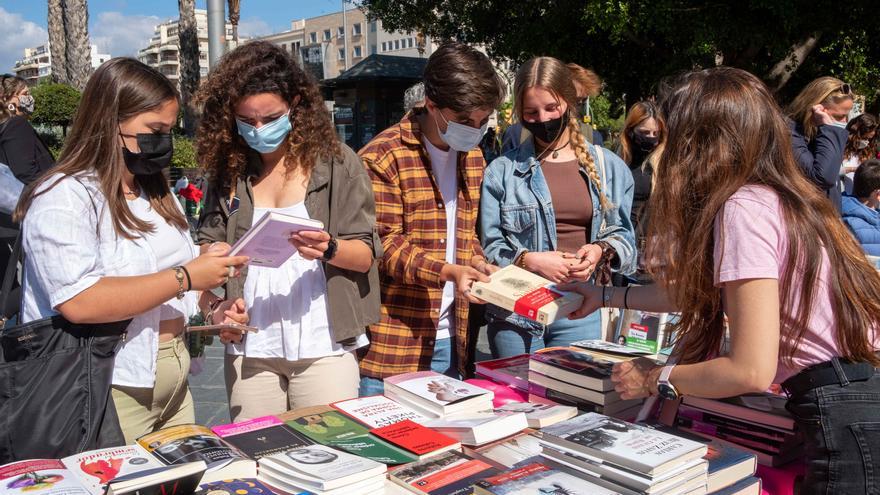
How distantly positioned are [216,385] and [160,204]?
317 cm

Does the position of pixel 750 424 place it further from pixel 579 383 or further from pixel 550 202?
pixel 550 202

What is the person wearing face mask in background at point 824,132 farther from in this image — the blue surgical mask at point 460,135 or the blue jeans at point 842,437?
the blue jeans at point 842,437

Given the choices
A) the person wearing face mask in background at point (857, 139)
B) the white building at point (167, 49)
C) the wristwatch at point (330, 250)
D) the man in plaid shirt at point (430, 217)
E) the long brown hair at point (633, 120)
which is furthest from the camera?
the white building at point (167, 49)

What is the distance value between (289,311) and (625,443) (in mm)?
1194

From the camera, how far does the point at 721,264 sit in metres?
1.57

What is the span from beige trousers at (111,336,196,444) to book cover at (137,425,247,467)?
355 millimetres

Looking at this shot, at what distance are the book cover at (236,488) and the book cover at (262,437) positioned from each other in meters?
0.12

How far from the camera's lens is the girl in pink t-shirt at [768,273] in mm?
1541

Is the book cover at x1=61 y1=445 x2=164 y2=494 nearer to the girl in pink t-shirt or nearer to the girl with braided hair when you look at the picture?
the girl in pink t-shirt

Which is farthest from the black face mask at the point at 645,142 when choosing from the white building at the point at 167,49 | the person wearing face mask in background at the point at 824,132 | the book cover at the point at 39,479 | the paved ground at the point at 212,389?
the white building at the point at 167,49

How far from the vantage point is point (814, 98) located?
513 cm

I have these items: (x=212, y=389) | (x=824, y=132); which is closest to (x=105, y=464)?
(x=212, y=389)

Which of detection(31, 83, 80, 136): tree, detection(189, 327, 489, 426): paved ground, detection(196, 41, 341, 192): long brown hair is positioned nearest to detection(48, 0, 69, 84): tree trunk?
detection(31, 83, 80, 136): tree

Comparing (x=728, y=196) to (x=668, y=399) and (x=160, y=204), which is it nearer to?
(x=668, y=399)
